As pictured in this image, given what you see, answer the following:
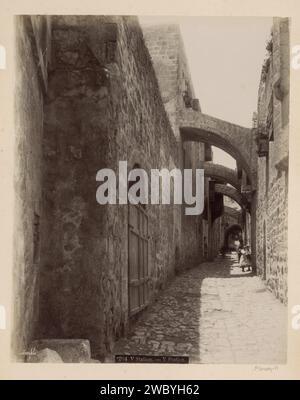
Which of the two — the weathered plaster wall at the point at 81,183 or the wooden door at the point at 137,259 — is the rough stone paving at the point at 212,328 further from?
the weathered plaster wall at the point at 81,183

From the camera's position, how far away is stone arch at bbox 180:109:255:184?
1281cm

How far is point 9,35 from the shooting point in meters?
3.23

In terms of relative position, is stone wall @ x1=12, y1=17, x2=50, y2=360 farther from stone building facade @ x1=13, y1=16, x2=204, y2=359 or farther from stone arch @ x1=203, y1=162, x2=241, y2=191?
stone arch @ x1=203, y1=162, x2=241, y2=191

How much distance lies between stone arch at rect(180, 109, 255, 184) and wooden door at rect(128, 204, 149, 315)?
688 cm

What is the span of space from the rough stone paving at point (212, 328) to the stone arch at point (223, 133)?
5035mm

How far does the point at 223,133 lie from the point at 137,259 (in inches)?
316

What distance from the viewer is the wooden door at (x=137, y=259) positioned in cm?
520

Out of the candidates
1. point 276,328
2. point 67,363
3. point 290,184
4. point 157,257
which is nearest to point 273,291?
point 157,257

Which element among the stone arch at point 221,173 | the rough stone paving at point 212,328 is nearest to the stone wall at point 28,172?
the rough stone paving at point 212,328

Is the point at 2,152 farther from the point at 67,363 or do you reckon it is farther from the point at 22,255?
the point at 67,363

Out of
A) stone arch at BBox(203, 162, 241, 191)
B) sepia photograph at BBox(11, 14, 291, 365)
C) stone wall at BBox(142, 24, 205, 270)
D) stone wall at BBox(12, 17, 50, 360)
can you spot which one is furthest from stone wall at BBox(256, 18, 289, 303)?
stone arch at BBox(203, 162, 241, 191)

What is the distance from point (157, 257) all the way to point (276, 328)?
325 cm

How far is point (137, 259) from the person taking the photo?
18.7ft

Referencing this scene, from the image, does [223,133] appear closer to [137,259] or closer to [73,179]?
[137,259]
